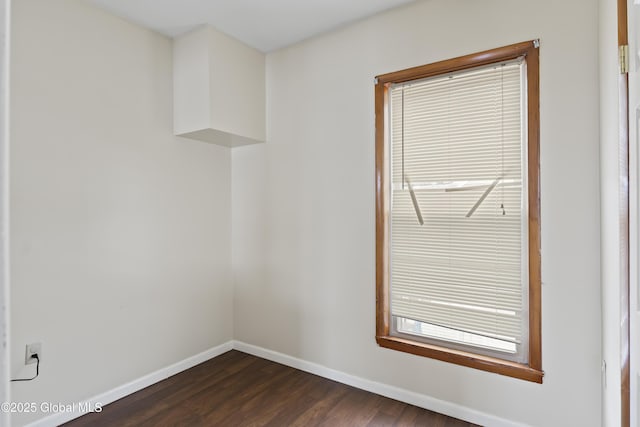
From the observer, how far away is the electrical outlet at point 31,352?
6.24 feet

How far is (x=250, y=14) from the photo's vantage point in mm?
2354

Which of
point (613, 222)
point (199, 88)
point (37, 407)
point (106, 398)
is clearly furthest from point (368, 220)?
point (37, 407)

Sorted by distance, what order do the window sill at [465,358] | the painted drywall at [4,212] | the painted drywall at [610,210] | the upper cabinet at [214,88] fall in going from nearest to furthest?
the painted drywall at [4,212]
the painted drywall at [610,210]
the window sill at [465,358]
the upper cabinet at [214,88]

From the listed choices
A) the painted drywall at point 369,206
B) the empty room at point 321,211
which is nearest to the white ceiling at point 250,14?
the empty room at point 321,211

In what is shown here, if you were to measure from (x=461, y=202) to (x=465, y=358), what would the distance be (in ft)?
3.02

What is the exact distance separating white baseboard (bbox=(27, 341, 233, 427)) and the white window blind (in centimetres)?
161

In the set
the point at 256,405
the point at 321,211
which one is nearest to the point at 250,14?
the point at 321,211

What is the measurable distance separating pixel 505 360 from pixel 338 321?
3.52 feet

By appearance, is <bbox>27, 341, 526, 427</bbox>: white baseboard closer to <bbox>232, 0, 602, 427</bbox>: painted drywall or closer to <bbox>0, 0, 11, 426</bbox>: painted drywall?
<bbox>232, 0, 602, 427</bbox>: painted drywall

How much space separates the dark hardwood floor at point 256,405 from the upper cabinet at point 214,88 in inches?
71.5

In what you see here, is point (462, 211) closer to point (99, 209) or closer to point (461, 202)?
point (461, 202)

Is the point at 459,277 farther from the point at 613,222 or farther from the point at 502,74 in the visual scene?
the point at 502,74

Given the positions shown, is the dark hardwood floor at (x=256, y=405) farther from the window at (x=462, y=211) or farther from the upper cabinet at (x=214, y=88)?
the upper cabinet at (x=214, y=88)

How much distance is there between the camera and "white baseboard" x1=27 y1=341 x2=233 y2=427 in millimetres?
1994
